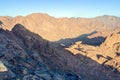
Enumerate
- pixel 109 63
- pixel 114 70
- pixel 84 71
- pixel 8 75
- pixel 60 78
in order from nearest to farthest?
pixel 8 75, pixel 60 78, pixel 84 71, pixel 114 70, pixel 109 63

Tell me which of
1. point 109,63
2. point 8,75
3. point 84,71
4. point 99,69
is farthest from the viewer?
point 109,63

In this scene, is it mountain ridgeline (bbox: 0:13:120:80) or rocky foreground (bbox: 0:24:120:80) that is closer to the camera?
rocky foreground (bbox: 0:24:120:80)

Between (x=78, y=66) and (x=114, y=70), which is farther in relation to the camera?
(x=114, y=70)

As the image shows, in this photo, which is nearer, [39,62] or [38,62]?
[38,62]

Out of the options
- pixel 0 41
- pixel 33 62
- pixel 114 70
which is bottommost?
pixel 114 70

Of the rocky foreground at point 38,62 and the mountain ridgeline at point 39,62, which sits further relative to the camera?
the mountain ridgeline at point 39,62

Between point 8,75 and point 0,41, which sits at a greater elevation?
point 0,41

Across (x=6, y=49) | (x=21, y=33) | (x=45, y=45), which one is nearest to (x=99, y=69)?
(x=45, y=45)

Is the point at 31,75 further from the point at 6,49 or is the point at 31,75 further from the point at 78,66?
the point at 78,66
